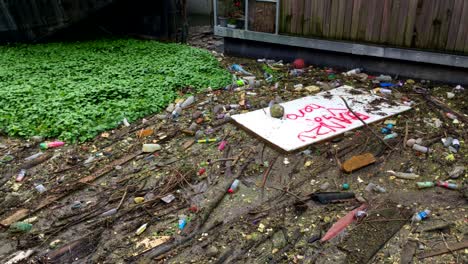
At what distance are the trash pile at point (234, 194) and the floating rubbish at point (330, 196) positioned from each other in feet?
0.05

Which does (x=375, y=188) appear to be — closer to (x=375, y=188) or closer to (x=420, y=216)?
(x=375, y=188)

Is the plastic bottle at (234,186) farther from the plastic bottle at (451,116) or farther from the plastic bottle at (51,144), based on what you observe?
the plastic bottle at (451,116)

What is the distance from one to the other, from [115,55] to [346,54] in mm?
4660

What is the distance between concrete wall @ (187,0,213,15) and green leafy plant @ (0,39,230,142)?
14.5 feet

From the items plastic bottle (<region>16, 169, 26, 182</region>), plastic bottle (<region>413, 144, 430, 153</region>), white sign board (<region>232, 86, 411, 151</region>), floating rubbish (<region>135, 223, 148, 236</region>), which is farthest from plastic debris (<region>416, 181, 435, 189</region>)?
plastic bottle (<region>16, 169, 26, 182</region>)

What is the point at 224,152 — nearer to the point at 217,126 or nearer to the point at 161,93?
the point at 217,126

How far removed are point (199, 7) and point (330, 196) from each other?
35.7 ft

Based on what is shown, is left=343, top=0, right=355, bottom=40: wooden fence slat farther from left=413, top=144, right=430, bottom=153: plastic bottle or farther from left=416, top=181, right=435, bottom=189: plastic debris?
left=416, top=181, right=435, bottom=189: plastic debris

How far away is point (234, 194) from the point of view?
3646 millimetres

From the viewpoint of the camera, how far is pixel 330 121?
486cm

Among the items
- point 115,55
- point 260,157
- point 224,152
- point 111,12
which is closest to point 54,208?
point 224,152

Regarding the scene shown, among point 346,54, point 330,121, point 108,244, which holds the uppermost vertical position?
point 346,54

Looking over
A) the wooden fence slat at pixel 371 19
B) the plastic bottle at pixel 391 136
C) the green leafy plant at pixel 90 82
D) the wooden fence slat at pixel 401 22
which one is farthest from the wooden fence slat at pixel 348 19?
the plastic bottle at pixel 391 136

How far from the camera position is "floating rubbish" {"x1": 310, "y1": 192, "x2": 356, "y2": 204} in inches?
136
